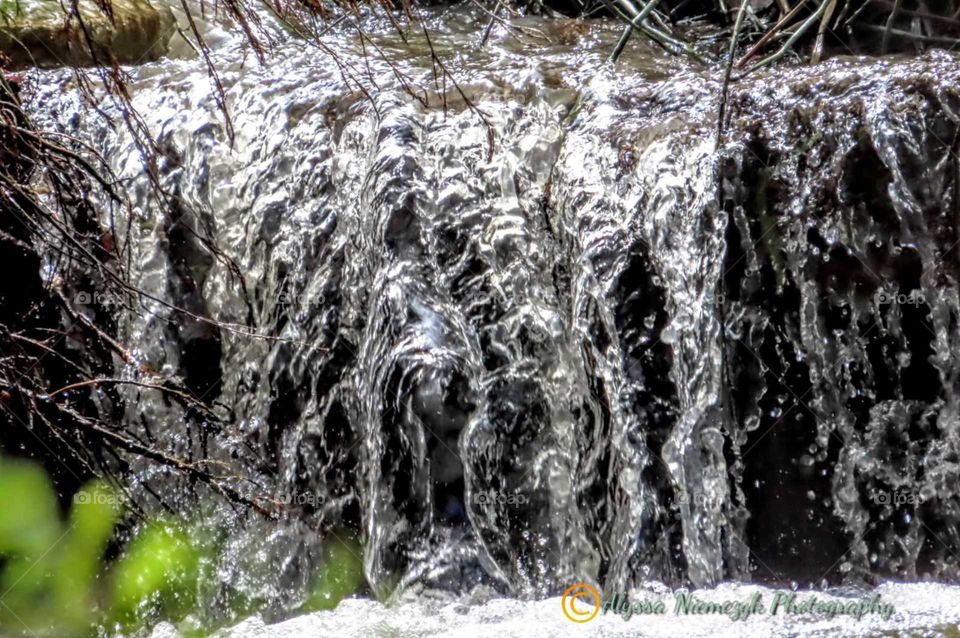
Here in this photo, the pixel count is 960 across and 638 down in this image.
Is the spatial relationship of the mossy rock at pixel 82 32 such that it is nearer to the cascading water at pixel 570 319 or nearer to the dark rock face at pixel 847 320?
the cascading water at pixel 570 319

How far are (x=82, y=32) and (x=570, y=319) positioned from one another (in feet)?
5.40

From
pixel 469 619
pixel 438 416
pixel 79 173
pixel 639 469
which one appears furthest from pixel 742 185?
pixel 79 173

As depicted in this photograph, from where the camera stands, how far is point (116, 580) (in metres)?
2.78

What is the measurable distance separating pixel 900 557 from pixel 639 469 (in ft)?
2.19

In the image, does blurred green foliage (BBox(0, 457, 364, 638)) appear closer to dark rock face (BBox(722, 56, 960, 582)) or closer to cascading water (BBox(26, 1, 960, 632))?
cascading water (BBox(26, 1, 960, 632))

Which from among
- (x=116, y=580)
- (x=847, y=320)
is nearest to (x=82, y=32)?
(x=116, y=580)

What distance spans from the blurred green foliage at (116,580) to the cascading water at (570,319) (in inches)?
3.7

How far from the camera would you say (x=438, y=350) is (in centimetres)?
255

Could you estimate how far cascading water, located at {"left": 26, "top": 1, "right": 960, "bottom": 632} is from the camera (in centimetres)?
240

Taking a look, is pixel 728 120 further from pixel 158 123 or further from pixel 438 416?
pixel 158 123

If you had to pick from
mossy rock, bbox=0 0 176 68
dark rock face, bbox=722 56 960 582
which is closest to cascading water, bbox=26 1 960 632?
dark rock face, bbox=722 56 960 582

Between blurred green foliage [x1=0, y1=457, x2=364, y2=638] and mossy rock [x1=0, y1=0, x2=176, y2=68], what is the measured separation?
4.07ft

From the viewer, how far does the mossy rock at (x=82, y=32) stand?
9.96 feet

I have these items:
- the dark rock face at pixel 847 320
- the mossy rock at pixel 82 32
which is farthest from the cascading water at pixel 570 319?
the mossy rock at pixel 82 32
